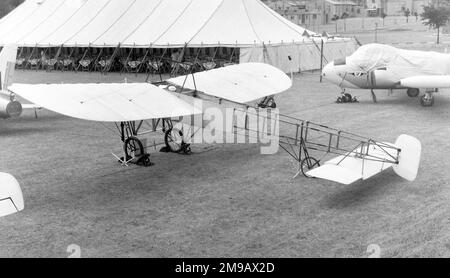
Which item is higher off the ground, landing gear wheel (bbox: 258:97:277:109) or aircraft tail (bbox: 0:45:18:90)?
aircraft tail (bbox: 0:45:18:90)

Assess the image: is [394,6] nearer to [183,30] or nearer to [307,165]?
[183,30]

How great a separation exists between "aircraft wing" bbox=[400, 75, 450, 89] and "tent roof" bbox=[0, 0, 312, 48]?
1213cm

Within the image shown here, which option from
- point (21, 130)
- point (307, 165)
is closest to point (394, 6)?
point (21, 130)

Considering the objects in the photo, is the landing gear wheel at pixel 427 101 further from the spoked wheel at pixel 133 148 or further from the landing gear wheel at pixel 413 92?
the spoked wheel at pixel 133 148

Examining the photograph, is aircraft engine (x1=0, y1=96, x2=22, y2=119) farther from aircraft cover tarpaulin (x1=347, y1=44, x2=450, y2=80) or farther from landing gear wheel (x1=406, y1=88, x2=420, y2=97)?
landing gear wheel (x1=406, y1=88, x2=420, y2=97)

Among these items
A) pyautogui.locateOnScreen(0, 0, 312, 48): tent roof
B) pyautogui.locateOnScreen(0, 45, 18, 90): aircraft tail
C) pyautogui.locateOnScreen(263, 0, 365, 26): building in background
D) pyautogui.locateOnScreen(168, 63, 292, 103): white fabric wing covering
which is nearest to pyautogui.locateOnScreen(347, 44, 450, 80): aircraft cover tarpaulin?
pyautogui.locateOnScreen(168, 63, 292, 103): white fabric wing covering

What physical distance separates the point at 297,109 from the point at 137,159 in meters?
9.35

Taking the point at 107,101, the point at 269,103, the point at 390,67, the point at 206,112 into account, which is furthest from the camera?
the point at 269,103

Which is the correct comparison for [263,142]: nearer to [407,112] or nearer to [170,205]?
[170,205]

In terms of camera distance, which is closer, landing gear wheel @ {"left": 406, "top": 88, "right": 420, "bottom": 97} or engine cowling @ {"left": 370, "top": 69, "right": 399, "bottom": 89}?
engine cowling @ {"left": 370, "top": 69, "right": 399, "bottom": 89}

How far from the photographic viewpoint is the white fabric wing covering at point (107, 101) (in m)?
9.59

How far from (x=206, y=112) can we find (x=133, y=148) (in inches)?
84.8

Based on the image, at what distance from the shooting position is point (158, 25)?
3134 centimetres

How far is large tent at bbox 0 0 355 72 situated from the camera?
2941 cm
